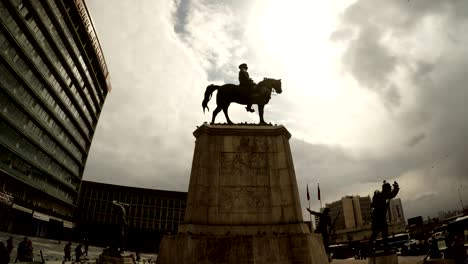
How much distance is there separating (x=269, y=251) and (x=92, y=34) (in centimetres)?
5867

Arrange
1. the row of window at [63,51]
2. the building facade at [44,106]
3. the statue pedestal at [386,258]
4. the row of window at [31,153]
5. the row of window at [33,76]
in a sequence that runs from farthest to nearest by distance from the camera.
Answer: the row of window at [63,51]
the row of window at [31,153]
the building facade at [44,106]
the row of window at [33,76]
the statue pedestal at [386,258]

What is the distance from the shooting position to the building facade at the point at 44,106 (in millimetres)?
34969

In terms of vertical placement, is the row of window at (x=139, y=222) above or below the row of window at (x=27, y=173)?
below

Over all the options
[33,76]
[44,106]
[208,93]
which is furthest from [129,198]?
[208,93]

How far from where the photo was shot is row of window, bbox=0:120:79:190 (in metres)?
35.5

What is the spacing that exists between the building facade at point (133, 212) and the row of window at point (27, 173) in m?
15.9

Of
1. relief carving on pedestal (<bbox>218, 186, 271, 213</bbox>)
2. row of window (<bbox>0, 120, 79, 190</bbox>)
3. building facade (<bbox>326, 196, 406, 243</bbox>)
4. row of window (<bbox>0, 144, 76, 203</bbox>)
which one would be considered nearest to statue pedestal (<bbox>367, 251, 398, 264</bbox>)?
relief carving on pedestal (<bbox>218, 186, 271, 213</bbox>)

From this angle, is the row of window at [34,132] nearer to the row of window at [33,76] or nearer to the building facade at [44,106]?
the building facade at [44,106]

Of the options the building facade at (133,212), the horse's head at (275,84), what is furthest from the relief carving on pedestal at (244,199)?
the building facade at (133,212)

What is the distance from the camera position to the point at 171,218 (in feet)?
242

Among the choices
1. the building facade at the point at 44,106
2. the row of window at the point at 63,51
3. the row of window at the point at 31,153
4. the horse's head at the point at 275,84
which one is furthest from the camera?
the row of window at the point at 63,51

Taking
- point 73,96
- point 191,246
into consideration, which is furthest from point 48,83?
point 191,246

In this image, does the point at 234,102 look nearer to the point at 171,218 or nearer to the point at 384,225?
the point at 384,225

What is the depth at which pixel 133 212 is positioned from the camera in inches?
2808
